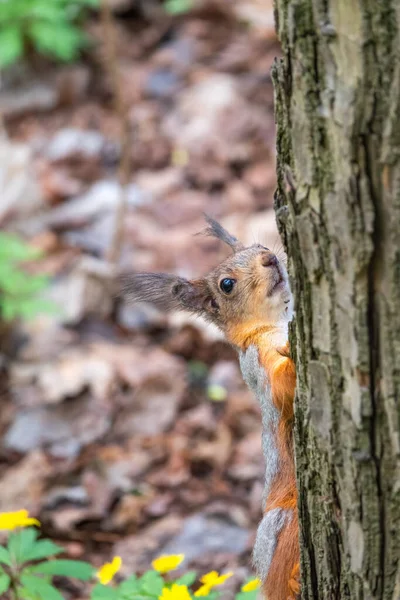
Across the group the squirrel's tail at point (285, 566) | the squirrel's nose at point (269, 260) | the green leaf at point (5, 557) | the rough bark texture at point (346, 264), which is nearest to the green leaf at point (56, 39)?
the squirrel's nose at point (269, 260)

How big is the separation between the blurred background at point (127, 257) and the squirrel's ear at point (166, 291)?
3.94 ft

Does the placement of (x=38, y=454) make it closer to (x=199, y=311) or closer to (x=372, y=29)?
(x=199, y=311)

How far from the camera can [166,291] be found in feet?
10.9

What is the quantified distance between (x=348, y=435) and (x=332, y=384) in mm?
116

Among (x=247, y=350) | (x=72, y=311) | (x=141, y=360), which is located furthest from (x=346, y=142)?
(x=72, y=311)

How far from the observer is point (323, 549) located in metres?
2.13

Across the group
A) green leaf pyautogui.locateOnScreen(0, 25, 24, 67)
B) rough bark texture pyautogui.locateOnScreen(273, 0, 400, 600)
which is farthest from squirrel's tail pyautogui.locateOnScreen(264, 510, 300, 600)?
green leaf pyautogui.locateOnScreen(0, 25, 24, 67)

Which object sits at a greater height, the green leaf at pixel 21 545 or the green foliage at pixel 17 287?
the green foliage at pixel 17 287

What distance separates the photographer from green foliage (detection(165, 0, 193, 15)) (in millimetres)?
8969

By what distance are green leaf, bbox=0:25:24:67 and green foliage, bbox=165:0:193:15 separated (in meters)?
1.66

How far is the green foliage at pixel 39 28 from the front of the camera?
26.1 ft

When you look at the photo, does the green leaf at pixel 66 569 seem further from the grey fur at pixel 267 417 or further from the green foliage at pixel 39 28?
the green foliage at pixel 39 28

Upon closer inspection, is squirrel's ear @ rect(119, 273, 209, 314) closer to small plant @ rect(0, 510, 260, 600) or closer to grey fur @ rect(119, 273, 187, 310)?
grey fur @ rect(119, 273, 187, 310)

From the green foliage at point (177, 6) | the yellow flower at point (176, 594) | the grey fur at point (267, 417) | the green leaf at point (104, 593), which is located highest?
the green foliage at point (177, 6)
